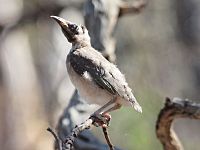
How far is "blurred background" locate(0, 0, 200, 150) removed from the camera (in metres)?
6.07

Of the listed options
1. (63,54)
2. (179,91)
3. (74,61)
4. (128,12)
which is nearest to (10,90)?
(63,54)

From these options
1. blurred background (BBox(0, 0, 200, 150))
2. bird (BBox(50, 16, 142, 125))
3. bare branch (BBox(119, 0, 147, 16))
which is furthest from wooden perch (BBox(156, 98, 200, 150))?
blurred background (BBox(0, 0, 200, 150))

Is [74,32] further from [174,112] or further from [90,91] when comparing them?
[174,112]

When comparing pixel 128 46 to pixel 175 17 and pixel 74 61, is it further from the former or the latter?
pixel 74 61

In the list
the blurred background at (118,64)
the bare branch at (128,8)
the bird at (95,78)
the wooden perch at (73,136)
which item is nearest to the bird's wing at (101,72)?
the bird at (95,78)

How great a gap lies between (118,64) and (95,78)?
431 centimetres

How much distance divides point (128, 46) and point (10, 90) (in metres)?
1.48

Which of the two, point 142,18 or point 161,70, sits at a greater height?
point 142,18

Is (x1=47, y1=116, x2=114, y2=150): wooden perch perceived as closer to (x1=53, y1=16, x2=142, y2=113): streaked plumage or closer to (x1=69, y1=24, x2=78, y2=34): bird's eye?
(x1=53, y1=16, x2=142, y2=113): streaked plumage

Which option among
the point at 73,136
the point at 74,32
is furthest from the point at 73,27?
the point at 73,136

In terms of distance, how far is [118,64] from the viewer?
657cm

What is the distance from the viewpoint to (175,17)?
779 cm

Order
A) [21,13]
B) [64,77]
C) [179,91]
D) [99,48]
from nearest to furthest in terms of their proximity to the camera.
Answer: [99,48], [64,77], [21,13], [179,91]

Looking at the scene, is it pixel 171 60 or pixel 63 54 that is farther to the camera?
pixel 171 60
